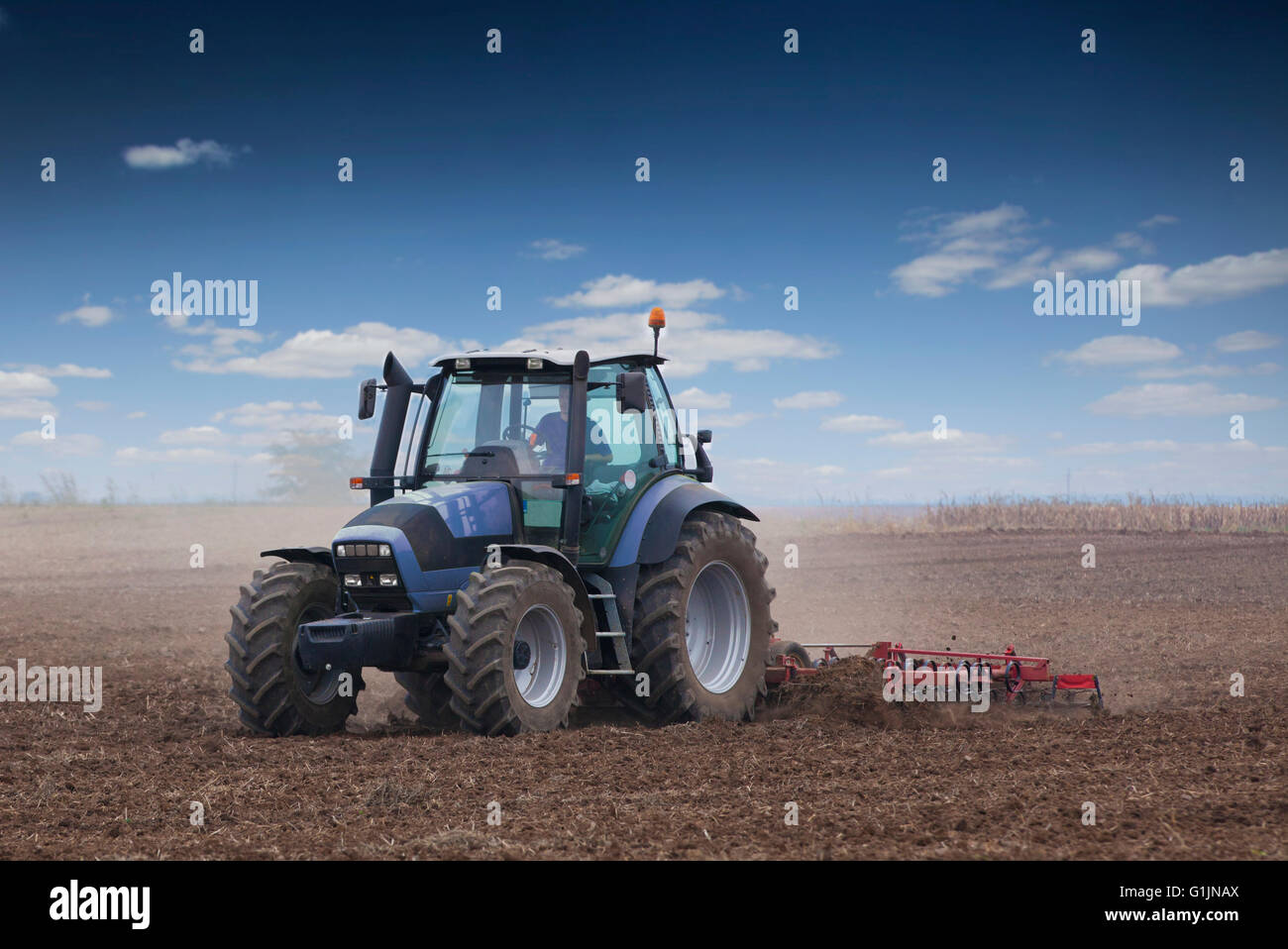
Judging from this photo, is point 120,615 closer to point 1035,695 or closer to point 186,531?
point 1035,695

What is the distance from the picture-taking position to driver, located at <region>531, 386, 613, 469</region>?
898cm

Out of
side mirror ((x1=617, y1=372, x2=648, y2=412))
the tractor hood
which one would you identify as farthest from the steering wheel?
side mirror ((x1=617, y1=372, x2=648, y2=412))

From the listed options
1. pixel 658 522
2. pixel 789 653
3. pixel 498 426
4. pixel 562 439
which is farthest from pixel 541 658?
pixel 789 653

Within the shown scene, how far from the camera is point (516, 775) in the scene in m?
6.91

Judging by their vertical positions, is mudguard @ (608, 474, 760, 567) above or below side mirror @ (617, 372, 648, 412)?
below

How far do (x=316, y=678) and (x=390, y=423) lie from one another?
2.02m

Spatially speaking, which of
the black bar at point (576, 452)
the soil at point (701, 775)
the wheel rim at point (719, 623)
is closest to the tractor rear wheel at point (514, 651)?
the soil at point (701, 775)

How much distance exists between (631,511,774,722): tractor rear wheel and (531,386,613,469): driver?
920 mm

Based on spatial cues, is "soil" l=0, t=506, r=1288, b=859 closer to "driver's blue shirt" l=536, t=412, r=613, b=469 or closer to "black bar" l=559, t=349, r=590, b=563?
"black bar" l=559, t=349, r=590, b=563

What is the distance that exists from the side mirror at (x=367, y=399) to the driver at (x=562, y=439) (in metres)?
1.26

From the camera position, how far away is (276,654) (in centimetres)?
823

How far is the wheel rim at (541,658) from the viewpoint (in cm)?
816
